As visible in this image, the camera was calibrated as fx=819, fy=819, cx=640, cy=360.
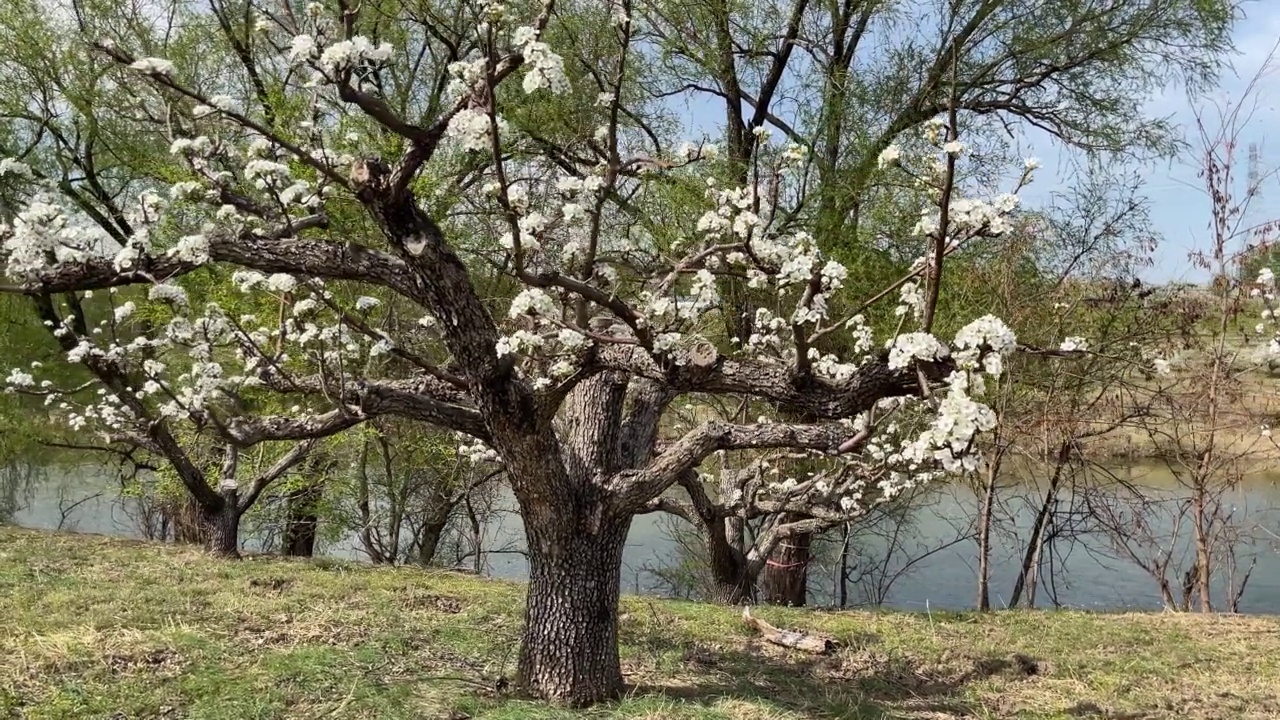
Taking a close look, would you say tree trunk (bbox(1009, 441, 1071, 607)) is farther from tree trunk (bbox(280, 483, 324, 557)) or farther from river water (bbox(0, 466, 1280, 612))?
tree trunk (bbox(280, 483, 324, 557))

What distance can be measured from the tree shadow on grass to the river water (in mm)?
4481

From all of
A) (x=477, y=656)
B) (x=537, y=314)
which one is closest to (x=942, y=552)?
(x=477, y=656)

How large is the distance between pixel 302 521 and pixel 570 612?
828 centimetres

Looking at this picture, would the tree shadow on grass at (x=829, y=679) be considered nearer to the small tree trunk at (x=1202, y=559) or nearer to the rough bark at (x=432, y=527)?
the small tree trunk at (x=1202, y=559)

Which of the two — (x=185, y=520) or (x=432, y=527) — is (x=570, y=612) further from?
(x=185, y=520)

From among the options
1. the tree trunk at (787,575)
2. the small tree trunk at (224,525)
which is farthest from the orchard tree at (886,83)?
the small tree trunk at (224,525)

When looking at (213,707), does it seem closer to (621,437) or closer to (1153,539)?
(621,437)

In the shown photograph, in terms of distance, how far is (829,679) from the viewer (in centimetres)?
509

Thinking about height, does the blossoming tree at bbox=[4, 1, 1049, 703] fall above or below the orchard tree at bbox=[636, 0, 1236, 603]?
below

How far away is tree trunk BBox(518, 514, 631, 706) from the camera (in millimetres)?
3828

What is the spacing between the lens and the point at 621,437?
4246 mm

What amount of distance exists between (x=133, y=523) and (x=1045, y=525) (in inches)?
601

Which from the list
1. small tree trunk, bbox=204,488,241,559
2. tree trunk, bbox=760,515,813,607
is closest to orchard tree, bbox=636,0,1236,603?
tree trunk, bbox=760,515,813,607

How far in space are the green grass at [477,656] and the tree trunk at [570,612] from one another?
191 millimetres
